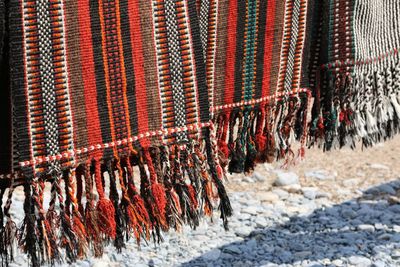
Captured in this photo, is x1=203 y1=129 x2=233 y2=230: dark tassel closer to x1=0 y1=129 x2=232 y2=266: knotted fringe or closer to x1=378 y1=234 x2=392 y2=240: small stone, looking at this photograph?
x1=0 y1=129 x2=232 y2=266: knotted fringe

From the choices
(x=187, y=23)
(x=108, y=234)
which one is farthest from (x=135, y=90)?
(x=108, y=234)

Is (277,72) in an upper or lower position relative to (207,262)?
upper

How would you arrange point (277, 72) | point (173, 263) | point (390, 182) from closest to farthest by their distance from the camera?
point (277, 72), point (173, 263), point (390, 182)

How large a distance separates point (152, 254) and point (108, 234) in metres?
1.88

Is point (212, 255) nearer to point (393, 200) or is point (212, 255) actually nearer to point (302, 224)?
point (302, 224)

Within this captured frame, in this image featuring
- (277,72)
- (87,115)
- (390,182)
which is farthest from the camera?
(390,182)

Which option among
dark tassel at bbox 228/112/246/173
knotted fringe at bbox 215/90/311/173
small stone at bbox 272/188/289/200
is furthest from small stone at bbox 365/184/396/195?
dark tassel at bbox 228/112/246/173

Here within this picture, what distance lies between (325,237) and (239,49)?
208 cm

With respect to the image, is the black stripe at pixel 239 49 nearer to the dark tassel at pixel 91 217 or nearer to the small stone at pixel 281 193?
the dark tassel at pixel 91 217

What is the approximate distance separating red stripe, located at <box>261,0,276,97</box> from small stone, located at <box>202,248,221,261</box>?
67.3 inches

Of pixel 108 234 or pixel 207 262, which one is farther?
pixel 207 262

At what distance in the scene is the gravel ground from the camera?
3564 millimetres

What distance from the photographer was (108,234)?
177 centimetres

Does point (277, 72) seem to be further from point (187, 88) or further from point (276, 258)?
point (276, 258)
